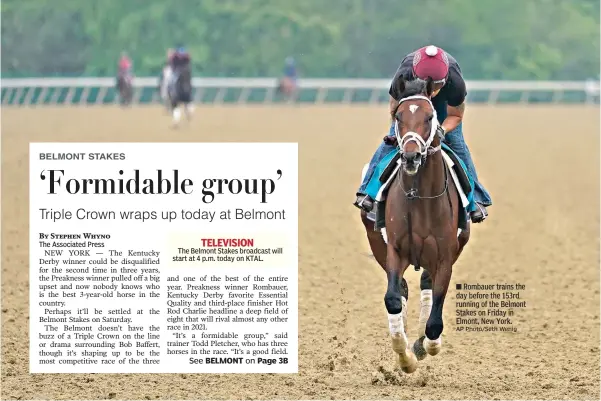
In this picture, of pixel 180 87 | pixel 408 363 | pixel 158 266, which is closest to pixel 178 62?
pixel 180 87

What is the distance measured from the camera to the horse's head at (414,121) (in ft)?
20.0

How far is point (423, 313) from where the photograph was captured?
6.96 metres

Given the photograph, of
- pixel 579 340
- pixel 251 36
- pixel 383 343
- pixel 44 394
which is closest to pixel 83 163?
pixel 44 394

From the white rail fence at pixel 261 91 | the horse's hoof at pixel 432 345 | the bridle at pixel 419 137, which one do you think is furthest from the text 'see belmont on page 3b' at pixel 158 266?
the white rail fence at pixel 261 91

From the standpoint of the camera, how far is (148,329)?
7.05 metres

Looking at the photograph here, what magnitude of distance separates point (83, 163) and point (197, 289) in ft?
3.10

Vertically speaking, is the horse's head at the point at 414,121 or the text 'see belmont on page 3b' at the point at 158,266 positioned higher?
the horse's head at the point at 414,121

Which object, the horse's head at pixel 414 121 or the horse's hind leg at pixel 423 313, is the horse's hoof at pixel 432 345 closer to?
the horse's hind leg at pixel 423 313

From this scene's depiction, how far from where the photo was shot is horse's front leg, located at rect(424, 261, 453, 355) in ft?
21.5

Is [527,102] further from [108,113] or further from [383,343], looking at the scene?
[383,343]

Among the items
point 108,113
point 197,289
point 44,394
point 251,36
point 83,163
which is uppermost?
point 251,36

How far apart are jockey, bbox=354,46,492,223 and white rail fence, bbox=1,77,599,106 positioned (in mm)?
31446

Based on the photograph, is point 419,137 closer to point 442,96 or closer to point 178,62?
point 442,96

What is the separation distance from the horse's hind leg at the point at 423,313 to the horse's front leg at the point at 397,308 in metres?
0.09
